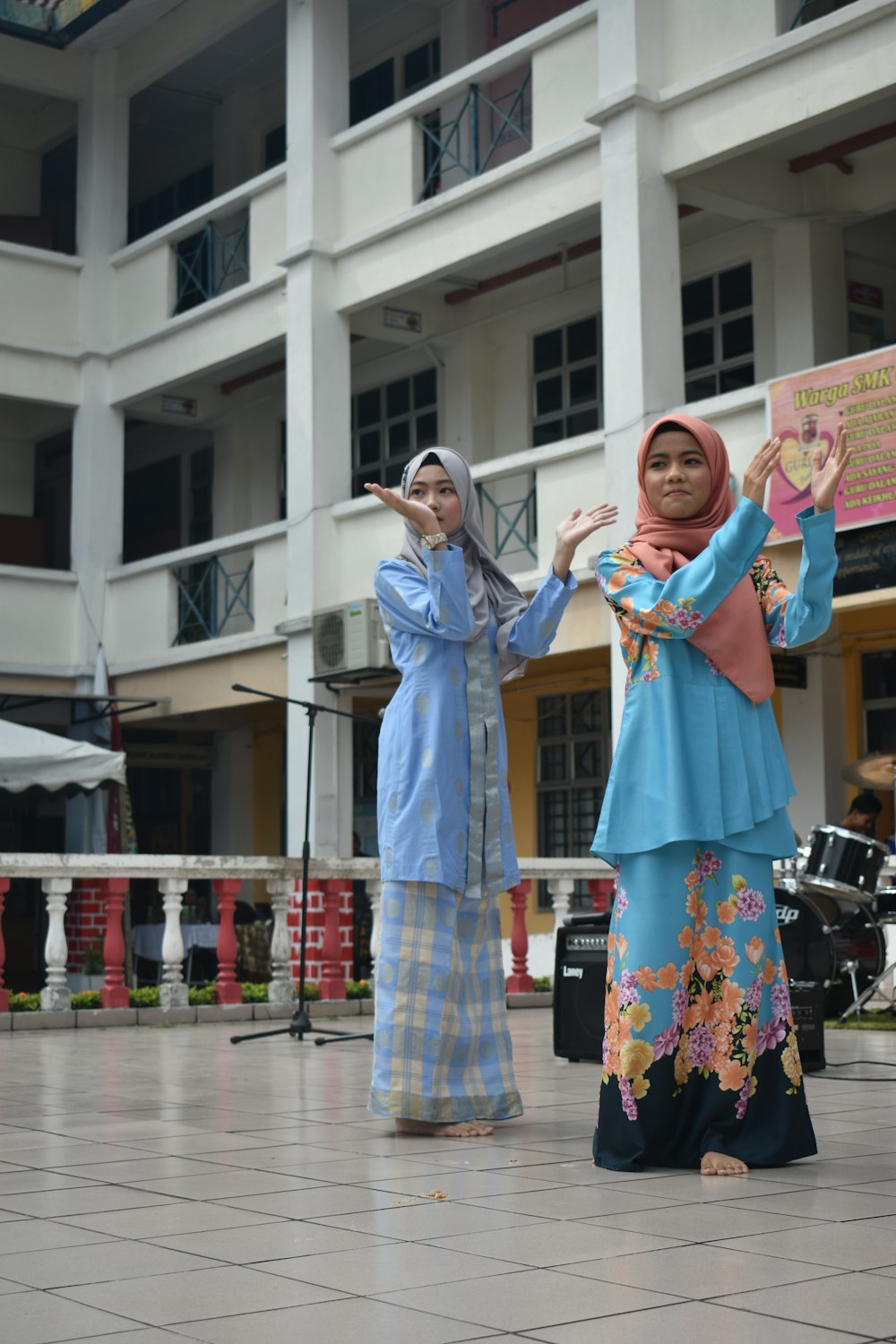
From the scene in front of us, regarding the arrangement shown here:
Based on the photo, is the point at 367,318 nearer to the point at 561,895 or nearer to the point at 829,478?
the point at 561,895

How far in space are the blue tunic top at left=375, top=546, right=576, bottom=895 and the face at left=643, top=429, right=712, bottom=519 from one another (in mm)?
698

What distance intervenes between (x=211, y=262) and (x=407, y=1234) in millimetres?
15766

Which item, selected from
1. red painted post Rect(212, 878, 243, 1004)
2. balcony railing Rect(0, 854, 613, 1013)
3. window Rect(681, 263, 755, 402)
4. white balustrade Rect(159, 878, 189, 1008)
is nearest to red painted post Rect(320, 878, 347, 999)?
balcony railing Rect(0, 854, 613, 1013)

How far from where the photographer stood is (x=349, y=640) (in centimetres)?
1570

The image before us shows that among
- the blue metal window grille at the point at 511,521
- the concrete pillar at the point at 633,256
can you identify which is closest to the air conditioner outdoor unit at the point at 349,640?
the blue metal window grille at the point at 511,521

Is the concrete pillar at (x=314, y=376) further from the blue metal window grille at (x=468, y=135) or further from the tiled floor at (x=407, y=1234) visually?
the tiled floor at (x=407, y=1234)

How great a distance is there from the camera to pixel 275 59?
61.8 feet

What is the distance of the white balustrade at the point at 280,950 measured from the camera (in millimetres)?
11344

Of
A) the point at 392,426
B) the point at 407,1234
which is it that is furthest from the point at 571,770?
the point at 407,1234

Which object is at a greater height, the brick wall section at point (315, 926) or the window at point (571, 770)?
the window at point (571, 770)

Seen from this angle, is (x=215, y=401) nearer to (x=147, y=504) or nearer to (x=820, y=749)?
(x=147, y=504)

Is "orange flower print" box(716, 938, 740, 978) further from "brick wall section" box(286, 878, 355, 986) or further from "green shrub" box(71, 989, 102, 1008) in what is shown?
"brick wall section" box(286, 878, 355, 986)

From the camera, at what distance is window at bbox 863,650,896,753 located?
1448 centimetres

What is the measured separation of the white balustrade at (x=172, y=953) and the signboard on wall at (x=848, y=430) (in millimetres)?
4640
